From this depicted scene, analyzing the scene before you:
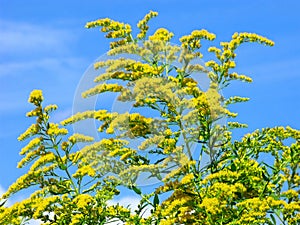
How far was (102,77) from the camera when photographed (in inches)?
350

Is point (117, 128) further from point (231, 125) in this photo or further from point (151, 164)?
point (231, 125)

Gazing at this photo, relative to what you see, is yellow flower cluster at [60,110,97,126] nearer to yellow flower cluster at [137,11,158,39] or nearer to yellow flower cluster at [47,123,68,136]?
yellow flower cluster at [47,123,68,136]

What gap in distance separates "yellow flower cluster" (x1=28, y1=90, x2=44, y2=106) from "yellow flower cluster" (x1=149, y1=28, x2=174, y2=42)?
179 cm

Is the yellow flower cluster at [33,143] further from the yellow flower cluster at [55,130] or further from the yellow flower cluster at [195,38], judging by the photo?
the yellow flower cluster at [195,38]

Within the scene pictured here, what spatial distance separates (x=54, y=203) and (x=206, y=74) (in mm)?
2894

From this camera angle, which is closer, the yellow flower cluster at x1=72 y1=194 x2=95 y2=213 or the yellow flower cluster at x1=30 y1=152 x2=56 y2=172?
the yellow flower cluster at x1=72 y1=194 x2=95 y2=213

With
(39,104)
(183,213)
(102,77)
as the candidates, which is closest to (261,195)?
(183,213)

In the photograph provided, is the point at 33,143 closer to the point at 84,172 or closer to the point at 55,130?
the point at 55,130

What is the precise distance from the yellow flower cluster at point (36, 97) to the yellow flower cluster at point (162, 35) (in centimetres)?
179

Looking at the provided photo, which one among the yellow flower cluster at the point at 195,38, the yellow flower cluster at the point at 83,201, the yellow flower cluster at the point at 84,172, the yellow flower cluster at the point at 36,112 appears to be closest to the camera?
the yellow flower cluster at the point at 83,201

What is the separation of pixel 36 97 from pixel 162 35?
2.03 metres

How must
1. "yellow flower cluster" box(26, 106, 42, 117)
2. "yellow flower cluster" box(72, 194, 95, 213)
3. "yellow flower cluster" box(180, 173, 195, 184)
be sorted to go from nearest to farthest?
"yellow flower cluster" box(180, 173, 195, 184) → "yellow flower cluster" box(72, 194, 95, 213) → "yellow flower cluster" box(26, 106, 42, 117)

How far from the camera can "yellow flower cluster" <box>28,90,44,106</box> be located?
8852 millimetres

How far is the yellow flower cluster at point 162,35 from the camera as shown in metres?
9.08
